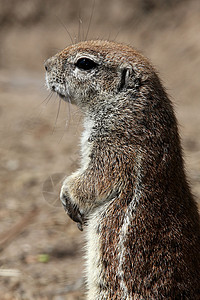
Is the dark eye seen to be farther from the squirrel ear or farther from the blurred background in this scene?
the blurred background

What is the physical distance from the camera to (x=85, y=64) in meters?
3.00

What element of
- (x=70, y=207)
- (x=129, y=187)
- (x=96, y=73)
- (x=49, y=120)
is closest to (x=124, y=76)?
(x=96, y=73)

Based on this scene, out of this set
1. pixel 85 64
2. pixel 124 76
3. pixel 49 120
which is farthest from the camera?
pixel 49 120

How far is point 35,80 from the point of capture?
11.1 meters

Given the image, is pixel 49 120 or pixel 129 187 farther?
pixel 49 120

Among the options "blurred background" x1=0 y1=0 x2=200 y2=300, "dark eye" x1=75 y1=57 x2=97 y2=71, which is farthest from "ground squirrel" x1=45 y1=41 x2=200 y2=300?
"blurred background" x1=0 y1=0 x2=200 y2=300

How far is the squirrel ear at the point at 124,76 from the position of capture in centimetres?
285

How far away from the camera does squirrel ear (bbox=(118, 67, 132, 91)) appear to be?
112 inches

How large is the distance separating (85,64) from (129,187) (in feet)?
2.79

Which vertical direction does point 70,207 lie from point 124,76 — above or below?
below

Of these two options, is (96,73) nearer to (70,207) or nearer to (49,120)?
(70,207)

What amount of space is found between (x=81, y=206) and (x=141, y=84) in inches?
31.2

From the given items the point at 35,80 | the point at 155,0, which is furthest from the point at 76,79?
the point at 155,0

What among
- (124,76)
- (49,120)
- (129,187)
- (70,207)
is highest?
(49,120)
